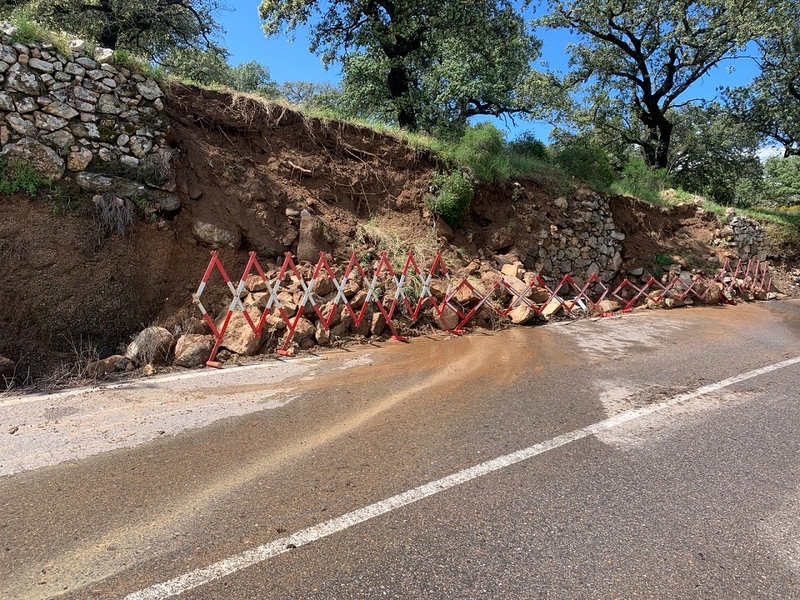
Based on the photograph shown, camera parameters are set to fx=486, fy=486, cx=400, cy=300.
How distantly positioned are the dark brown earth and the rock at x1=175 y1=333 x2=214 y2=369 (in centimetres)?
85

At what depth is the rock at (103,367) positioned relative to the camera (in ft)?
18.4

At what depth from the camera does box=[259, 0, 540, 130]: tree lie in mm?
14055

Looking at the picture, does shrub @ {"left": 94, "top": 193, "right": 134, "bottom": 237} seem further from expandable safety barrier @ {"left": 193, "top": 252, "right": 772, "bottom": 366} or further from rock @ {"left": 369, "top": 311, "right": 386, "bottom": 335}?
rock @ {"left": 369, "top": 311, "right": 386, "bottom": 335}

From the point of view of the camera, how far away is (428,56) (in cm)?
1491

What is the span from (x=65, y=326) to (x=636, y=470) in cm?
698

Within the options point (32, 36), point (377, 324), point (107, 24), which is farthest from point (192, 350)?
point (107, 24)

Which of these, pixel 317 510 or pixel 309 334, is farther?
pixel 309 334

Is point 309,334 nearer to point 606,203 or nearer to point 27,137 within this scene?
point 27,137

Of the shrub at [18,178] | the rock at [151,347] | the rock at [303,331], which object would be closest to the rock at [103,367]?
the rock at [151,347]

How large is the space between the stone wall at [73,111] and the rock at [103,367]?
348 cm

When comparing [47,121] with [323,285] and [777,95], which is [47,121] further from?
[777,95]

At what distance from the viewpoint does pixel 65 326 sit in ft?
21.5

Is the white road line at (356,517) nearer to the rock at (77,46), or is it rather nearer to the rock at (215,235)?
the rock at (215,235)

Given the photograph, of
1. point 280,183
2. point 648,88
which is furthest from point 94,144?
point 648,88
